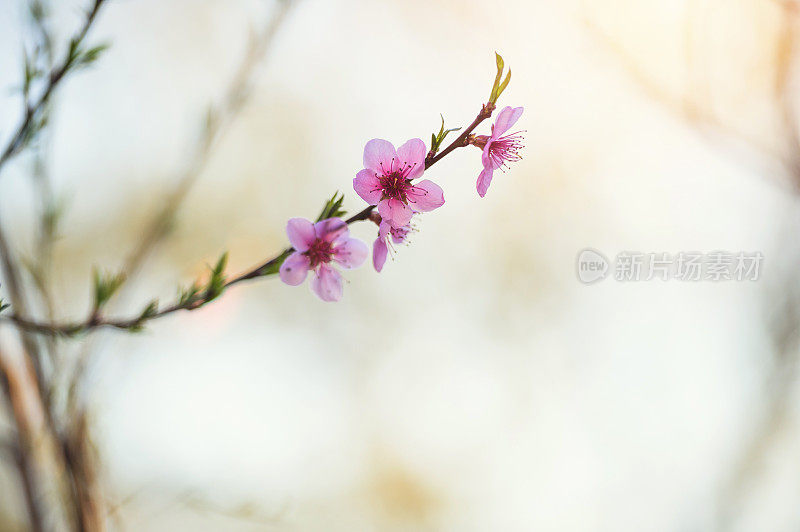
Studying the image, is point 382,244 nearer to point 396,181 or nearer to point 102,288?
point 396,181

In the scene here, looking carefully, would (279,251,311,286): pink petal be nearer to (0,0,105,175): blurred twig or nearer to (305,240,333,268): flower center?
(305,240,333,268): flower center

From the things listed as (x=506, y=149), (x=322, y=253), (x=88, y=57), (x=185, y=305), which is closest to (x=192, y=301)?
(x=185, y=305)

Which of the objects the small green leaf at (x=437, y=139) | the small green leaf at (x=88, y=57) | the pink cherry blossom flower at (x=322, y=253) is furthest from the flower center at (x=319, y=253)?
the small green leaf at (x=88, y=57)

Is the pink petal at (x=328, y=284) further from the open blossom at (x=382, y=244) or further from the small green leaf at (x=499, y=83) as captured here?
the small green leaf at (x=499, y=83)

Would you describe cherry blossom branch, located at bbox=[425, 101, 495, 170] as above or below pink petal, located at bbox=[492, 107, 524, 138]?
below

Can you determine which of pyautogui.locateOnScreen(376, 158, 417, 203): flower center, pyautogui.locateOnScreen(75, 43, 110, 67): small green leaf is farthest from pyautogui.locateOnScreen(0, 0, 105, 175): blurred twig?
pyautogui.locateOnScreen(376, 158, 417, 203): flower center

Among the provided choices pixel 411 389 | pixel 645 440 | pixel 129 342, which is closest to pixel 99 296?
pixel 129 342

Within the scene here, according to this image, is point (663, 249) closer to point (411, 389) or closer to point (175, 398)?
point (411, 389)
